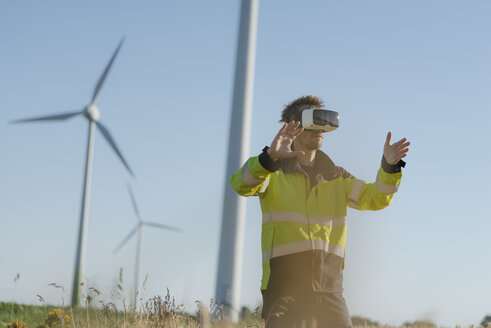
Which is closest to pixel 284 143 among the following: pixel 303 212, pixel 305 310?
pixel 303 212

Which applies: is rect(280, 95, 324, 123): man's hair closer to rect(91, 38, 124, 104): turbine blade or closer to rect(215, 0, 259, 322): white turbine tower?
rect(215, 0, 259, 322): white turbine tower

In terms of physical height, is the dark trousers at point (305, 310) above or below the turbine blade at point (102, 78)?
below

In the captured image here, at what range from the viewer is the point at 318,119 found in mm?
6535

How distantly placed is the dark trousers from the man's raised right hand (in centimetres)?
135

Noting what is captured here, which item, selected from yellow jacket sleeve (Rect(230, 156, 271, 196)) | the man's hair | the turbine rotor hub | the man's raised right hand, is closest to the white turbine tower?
the man's hair

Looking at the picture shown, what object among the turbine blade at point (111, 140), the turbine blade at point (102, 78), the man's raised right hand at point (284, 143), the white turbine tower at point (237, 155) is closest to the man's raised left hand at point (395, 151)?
the man's raised right hand at point (284, 143)

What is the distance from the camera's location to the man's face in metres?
6.66

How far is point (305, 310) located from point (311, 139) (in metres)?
1.74

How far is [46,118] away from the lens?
1064 inches

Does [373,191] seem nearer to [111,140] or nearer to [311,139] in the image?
[311,139]

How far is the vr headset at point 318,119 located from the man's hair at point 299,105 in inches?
14.7

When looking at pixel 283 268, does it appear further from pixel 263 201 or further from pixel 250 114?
pixel 250 114

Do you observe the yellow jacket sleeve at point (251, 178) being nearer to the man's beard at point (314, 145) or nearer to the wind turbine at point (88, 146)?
the man's beard at point (314, 145)

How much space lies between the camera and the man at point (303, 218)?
615cm
